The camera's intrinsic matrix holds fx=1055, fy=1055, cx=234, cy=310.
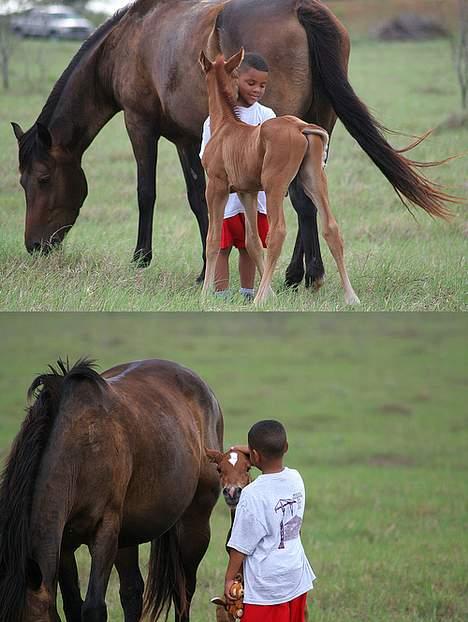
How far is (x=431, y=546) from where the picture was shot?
7.80 m

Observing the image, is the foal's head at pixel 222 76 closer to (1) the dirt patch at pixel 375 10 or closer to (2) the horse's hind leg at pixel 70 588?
(2) the horse's hind leg at pixel 70 588

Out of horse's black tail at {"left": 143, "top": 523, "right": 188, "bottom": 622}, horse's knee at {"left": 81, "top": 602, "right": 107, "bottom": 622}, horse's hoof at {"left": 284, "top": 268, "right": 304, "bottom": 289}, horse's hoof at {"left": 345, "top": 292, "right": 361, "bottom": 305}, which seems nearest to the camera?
horse's knee at {"left": 81, "top": 602, "right": 107, "bottom": 622}

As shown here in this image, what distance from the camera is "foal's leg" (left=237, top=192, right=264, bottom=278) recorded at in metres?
6.22

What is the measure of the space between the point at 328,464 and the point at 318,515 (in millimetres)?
1874

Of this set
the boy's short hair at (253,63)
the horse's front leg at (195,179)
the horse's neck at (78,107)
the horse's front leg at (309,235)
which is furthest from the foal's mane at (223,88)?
the horse's neck at (78,107)

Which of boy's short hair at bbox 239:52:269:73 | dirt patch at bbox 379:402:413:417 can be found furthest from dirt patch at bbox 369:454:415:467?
boy's short hair at bbox 239:52:269:73

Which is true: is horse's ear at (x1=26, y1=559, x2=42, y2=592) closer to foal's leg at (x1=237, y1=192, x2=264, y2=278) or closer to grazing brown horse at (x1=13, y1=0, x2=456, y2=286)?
foal's leg at (x1=237, y1=192, x2=264, y2=278)

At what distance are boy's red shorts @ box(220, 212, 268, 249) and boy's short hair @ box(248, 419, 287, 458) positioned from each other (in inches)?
96.2

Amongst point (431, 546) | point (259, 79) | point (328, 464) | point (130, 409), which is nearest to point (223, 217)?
point (259, 79)

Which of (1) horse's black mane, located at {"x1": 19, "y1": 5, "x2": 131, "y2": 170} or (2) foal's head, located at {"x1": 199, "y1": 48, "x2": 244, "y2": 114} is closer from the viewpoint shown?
(2) foal's head, located at {"x1": 199, "y1": 48, "x2": 244, "y2": 114}

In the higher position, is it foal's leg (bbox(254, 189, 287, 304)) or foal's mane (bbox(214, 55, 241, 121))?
foal's mane (bbox(214, 55, 241, 121))

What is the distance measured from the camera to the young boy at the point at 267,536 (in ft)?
14.3

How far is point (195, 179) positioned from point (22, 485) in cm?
389

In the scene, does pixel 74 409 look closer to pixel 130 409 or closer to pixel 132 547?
pixel 130 409
